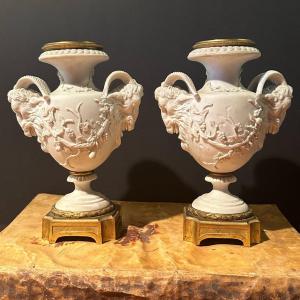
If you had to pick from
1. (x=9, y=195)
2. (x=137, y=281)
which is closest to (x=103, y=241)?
(x=137, y=281)

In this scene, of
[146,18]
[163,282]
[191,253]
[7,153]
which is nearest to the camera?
[163,282]

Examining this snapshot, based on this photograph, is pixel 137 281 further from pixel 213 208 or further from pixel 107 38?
pixel 107 38

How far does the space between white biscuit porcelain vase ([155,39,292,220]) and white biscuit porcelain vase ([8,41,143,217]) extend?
164 mm

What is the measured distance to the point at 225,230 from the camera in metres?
1.18

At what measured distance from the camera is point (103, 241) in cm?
122

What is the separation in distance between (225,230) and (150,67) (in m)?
0.85

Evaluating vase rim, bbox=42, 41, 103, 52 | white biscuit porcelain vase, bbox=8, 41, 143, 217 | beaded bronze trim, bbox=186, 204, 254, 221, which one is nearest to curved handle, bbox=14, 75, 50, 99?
white biscuit porcelain vase, bbox=8, 41, 143, 217

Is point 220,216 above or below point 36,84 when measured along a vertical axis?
below

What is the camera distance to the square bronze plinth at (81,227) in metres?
1.21

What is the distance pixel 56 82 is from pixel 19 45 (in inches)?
9.9

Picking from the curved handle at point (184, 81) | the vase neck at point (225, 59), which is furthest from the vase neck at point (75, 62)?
the vase neck at point (225, 59)

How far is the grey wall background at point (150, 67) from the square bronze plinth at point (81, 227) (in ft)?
1.78

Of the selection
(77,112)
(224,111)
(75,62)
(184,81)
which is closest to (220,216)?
(224,111)

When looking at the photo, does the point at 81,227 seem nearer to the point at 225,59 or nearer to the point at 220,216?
the point at 220,216
